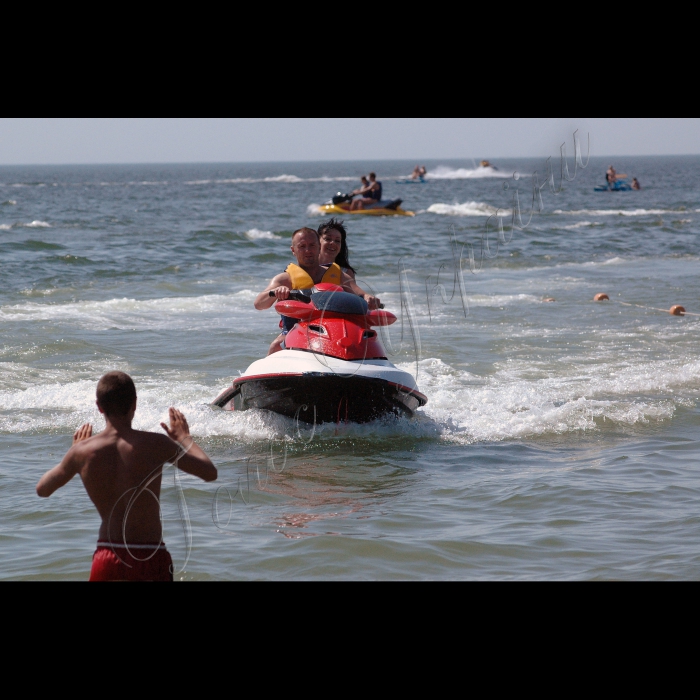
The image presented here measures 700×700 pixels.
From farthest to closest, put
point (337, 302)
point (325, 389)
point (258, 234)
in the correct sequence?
point (258, 234) → point (337, 302) → point (325, 389)

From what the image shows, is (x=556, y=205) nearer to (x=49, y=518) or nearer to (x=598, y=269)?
(x=598, y=269)

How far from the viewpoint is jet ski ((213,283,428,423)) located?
754 cm

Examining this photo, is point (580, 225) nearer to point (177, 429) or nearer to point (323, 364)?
point (323, 364)

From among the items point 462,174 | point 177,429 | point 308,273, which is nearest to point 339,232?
point 308,273

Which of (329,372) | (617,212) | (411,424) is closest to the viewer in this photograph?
(329,372)

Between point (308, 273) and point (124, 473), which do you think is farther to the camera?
point (308, 273)

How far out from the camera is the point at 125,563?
3.74 metres

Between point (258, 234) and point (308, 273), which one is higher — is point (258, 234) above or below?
below

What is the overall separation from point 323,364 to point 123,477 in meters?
3.83

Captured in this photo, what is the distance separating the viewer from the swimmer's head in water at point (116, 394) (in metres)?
3.72

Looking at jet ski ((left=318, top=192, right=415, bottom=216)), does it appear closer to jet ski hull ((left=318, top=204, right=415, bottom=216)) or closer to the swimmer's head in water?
jet ski hull ((left=318, top=204, right=415, bottom=216))

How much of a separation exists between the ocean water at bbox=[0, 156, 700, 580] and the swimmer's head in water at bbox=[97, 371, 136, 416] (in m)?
1.52

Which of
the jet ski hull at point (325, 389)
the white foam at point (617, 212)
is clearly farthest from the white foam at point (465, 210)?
the jet ski hull at point (325, 389)

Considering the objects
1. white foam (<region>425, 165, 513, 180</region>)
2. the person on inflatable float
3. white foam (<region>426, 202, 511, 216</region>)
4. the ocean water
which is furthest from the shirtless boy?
white foam (<region>425, 165, 513, 180</region>)
